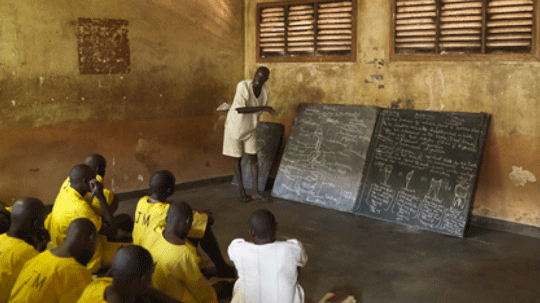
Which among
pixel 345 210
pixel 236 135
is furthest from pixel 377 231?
pixel 236 135

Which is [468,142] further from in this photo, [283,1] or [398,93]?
[283,1]

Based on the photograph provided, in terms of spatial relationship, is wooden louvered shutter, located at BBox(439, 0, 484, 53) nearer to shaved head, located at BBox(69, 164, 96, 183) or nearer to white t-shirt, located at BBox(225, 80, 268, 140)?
white t-shirt, located at BBox(225, 80, 268, 140)

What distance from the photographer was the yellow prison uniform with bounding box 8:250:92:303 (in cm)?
258

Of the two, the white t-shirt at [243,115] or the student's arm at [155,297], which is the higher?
the white t-shirt at [243,115]

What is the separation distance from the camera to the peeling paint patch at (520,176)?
5426mm

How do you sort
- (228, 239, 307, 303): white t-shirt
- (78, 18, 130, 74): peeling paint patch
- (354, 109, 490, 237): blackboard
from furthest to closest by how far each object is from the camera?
(78, 18, 130, 74): peeling paint patch → (354, 109, 490, 237): blackboard → (228, 239, 307, 303): white t-shirt

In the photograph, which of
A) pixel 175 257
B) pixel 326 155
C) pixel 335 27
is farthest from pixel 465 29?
pixel 175 257

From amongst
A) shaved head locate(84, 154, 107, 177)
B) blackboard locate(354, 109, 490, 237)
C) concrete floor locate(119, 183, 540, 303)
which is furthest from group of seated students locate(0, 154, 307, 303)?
blackboard locate(354, 109, 490, 237)

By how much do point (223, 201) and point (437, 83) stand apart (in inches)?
113

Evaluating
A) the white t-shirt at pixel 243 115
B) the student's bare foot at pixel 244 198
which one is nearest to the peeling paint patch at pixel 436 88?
the white t-shirt at pixel 243 115

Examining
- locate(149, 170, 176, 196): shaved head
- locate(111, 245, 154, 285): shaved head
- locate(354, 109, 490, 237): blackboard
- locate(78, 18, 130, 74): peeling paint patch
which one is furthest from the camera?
locate(78, 18, 130, 74): peeling paint patch

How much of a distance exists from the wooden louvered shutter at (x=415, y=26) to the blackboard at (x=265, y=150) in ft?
6.89

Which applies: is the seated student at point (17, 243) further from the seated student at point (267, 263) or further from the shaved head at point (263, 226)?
the shaved head at point (263, 226)

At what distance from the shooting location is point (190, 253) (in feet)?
9.84
